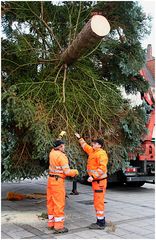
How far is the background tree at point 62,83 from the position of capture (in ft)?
17.9

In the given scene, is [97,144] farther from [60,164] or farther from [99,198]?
[99,198]

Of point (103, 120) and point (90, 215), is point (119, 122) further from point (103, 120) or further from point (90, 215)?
point (90, 215)

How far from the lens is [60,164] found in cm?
505

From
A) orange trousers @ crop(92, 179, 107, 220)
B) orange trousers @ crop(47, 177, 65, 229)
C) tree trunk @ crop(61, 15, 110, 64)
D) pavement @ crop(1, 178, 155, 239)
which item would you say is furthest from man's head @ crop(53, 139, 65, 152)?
tree trunk @ crop(61, 15, 110, 64)

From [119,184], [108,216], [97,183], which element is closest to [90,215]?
[108,216]

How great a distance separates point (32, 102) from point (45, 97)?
0.33 m

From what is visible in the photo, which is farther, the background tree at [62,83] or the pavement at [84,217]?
the background tree at [62,83]

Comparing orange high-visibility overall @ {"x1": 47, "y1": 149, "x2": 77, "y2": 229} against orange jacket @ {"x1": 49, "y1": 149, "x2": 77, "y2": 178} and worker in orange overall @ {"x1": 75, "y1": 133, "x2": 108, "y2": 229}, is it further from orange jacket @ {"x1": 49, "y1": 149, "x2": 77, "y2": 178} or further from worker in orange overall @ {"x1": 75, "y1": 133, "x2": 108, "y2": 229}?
worker in orange overall @ {"x1": 75, "y1": 133, "x2": 108, "y2": 229}

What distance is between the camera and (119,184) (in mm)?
11312

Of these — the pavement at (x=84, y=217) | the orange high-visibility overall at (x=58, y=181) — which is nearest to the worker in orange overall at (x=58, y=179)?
the orange high-visibility overall at (x=58, y=181)

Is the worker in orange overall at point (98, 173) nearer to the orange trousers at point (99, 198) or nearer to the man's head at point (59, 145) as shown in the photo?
the orange trousers at point (99, 198)

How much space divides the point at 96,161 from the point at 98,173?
20 cm

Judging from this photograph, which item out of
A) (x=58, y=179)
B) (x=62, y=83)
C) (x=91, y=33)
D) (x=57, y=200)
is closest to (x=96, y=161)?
(x=58, y=179)

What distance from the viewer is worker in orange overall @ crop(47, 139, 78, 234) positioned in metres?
5.00
